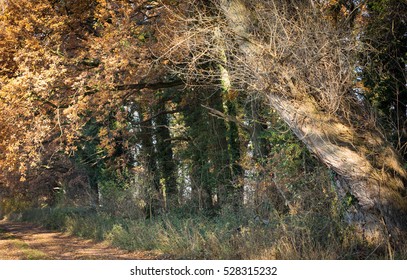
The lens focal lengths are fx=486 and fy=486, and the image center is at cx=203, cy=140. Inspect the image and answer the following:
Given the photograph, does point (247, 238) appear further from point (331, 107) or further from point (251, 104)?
point (331, 107)

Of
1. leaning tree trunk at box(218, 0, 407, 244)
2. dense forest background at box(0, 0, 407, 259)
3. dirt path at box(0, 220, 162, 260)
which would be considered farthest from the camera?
dirt path at box(0, 220, 162, 260)

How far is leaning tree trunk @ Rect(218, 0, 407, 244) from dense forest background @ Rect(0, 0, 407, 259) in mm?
25

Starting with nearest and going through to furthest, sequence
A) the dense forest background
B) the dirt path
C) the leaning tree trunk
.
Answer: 1. the leaning tree trunk
2. the dense forest background
3. the dirt path

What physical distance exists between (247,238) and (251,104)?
3028 millimetres

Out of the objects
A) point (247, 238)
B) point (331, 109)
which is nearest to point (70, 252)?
point (247, 238)

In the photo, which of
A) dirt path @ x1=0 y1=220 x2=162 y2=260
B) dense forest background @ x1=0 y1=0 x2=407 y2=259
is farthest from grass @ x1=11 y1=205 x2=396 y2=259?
dirt path @ x1=0 y1=220 x2=162 y2=260

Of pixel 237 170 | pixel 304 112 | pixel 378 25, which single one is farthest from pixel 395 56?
pixel 237 170

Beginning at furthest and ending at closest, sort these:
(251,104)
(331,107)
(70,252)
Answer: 1. (70,252)
2. (251,104)
3. (331,107)

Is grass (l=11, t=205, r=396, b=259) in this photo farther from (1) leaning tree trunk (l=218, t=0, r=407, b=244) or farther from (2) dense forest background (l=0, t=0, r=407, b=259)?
(1) leaning tree trunk (l=218, t=0, r=407, b=244)

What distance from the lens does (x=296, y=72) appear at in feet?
28.8

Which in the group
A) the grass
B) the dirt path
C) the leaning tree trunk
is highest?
the leaning tree trunk

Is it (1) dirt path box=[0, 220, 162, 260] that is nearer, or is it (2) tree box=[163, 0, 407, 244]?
(2) tree box=[163, 0, 407, 244]

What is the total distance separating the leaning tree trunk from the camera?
855cm

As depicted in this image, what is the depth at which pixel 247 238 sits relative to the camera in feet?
33.3
